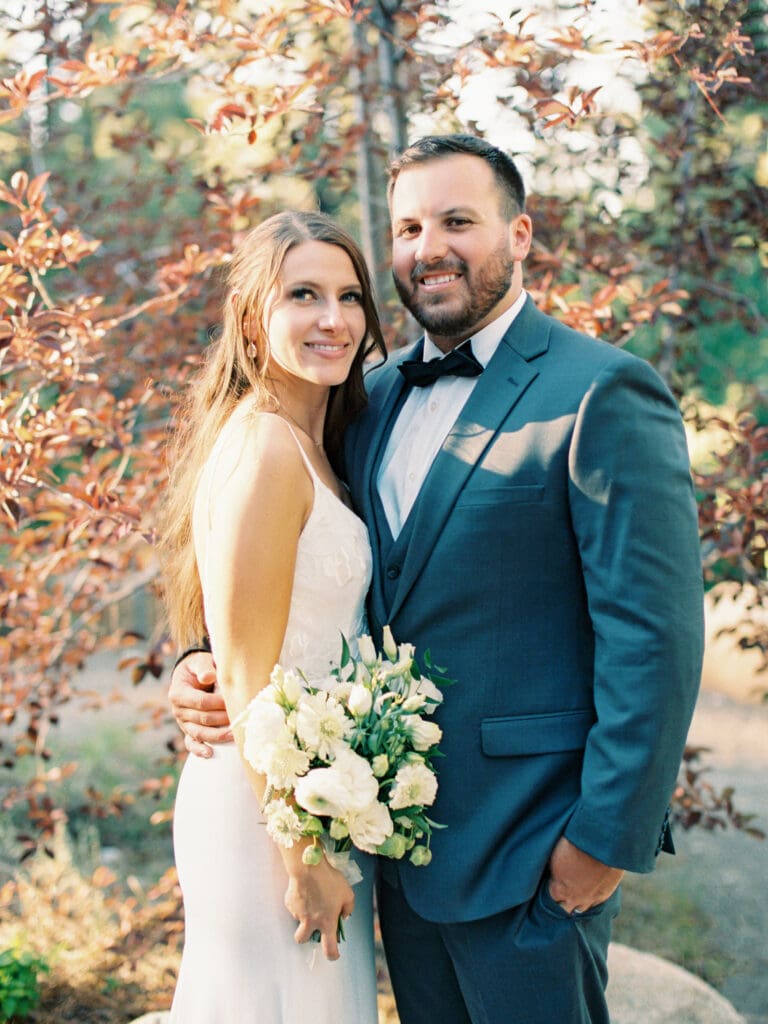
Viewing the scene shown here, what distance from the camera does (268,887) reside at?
2.31m

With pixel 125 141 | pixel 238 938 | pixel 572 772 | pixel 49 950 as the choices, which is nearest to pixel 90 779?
pixel 49 950

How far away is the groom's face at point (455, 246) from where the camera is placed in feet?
8.07

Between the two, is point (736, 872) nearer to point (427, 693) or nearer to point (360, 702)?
point (427, 693)

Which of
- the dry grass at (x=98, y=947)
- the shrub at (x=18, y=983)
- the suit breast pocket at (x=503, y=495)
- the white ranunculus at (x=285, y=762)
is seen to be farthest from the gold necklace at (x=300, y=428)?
the shrub at (x=18, y=983)

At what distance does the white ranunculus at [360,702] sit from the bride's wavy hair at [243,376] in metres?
0.73

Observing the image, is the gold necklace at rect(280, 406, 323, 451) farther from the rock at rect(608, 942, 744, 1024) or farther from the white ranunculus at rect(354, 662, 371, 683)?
the rock at rect(608, 942, 744, 1024)

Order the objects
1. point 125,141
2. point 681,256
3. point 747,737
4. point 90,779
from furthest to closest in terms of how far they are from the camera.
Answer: point 747,737
point 90,779
point 125,141
point 681,256

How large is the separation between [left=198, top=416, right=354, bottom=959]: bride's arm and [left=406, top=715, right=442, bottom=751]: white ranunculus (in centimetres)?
36

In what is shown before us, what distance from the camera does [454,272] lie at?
97.2 inches

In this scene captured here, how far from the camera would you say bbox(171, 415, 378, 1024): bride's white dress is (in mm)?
2312

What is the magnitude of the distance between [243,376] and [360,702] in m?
0.92

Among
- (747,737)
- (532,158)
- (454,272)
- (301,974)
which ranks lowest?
(747,737)

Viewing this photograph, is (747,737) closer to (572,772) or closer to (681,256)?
(681,256)

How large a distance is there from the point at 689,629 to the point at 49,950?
3.06 meters
